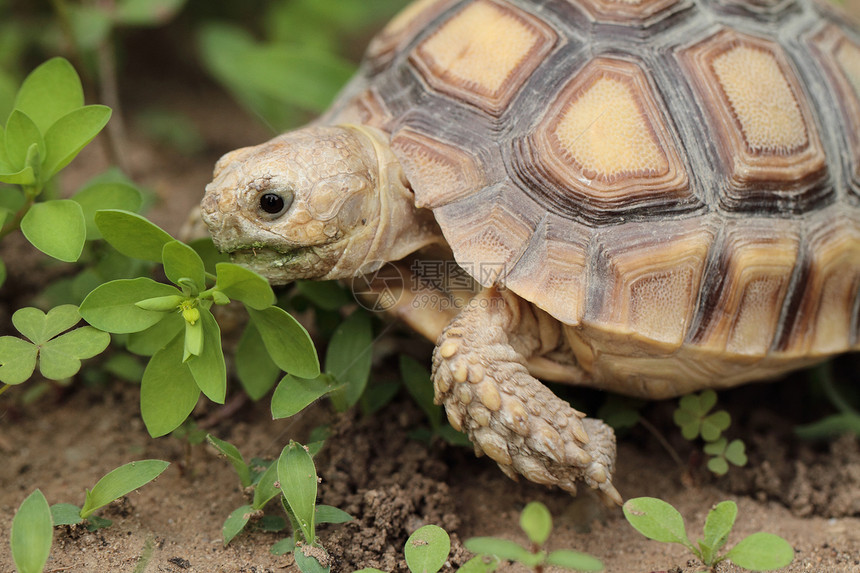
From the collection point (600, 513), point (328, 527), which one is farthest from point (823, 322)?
point (328, 527)

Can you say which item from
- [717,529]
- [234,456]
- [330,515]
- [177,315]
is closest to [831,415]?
[717,529]

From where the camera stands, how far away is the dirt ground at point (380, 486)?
6.70 feet

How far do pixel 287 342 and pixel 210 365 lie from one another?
0.72ft

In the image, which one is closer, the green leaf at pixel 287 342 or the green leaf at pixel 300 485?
the green leaf at pixel 300 485

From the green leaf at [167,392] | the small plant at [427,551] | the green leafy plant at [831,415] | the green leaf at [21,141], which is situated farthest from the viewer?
the green leafy plant at [831,415]

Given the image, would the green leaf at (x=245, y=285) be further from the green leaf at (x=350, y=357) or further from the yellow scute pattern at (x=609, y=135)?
the yellow scute pattern at (x=609, y=135)

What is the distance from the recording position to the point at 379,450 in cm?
246

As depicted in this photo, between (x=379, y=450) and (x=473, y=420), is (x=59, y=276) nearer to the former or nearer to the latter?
(x=379, y=450)

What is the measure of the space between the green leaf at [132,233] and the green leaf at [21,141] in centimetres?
39

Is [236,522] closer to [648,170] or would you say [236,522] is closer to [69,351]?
[69,351]

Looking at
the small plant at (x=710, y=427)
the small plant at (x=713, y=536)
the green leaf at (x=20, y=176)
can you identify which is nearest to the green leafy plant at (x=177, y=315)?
the green leaf at (x=20, y=176)

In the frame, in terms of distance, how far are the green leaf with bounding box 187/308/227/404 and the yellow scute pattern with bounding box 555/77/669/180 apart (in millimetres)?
1182

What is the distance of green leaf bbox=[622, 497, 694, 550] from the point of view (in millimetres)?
1822

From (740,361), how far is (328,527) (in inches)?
55.1
